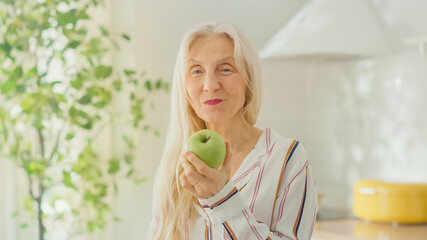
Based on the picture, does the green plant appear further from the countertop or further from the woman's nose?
the woman's nose

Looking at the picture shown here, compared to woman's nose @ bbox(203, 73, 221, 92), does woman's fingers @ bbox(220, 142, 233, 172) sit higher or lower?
lower

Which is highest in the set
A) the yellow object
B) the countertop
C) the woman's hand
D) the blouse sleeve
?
the woman's hand

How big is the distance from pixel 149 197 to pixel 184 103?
54.1 inches

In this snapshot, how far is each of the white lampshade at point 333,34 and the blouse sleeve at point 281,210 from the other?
4.53ft

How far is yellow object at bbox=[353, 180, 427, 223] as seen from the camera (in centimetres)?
229

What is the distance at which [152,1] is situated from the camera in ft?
8.23

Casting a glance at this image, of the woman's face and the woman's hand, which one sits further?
the woman's face

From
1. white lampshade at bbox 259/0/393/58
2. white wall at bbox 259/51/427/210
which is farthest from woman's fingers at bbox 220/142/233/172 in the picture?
white wall at bbox 259/51/427/210

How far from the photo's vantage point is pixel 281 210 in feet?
3.46

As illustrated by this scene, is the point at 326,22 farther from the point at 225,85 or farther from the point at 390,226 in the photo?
the point at 225,85

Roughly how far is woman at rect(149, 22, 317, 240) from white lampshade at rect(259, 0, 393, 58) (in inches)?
50.3

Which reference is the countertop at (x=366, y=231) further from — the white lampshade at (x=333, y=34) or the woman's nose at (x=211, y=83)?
the woman's nose at (x=211, y=83)

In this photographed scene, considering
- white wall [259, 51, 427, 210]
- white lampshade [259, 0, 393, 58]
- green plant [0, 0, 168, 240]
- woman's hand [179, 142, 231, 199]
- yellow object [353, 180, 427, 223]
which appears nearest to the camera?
woman's hand [179, 142, 231, 199]

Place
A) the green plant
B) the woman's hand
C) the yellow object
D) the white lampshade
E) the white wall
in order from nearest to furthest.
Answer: the woman's hand
the green plant
the yellow object
the white lampshade
the white wall
